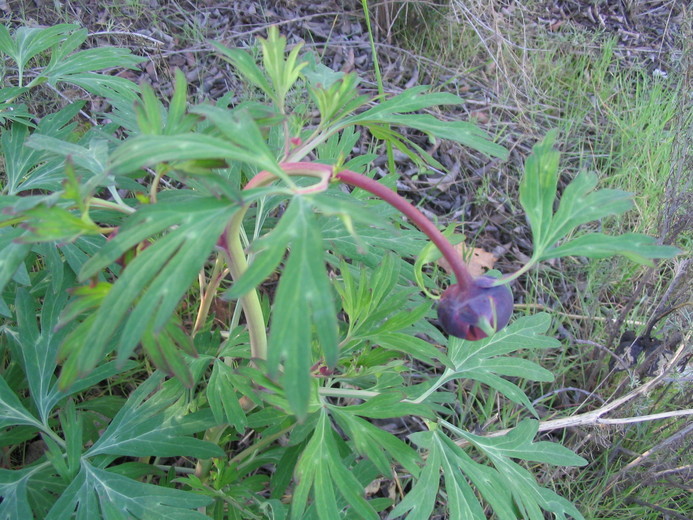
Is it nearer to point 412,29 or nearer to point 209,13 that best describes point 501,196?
point 412,29

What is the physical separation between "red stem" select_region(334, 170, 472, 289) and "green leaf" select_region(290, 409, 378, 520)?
46cm

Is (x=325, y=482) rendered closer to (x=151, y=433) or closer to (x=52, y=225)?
(x=151, y=433)

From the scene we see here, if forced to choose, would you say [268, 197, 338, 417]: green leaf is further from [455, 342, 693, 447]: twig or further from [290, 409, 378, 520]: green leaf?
[455, 342, 693, 447]: twig

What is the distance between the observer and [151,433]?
117 cm

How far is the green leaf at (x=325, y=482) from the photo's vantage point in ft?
3.49

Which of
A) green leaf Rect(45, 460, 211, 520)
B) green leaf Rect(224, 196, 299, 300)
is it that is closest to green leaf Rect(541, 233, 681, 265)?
green leaf Rect(224, 196, 299, 300)

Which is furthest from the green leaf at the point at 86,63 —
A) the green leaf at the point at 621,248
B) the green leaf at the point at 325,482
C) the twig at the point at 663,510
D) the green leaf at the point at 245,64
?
Result: the twig at the point at 663,510

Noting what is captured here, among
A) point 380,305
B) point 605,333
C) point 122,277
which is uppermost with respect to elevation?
point 122,277

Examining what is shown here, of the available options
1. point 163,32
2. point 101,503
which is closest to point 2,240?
point 101,503

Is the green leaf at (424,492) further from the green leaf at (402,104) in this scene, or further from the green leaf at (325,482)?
the green leaf at (402,104)

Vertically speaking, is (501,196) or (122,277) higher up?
(122,277)

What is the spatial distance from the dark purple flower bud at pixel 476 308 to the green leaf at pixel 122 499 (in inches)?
23.9

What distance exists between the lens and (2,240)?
0.96m

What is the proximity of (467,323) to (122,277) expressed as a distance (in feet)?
1.55
